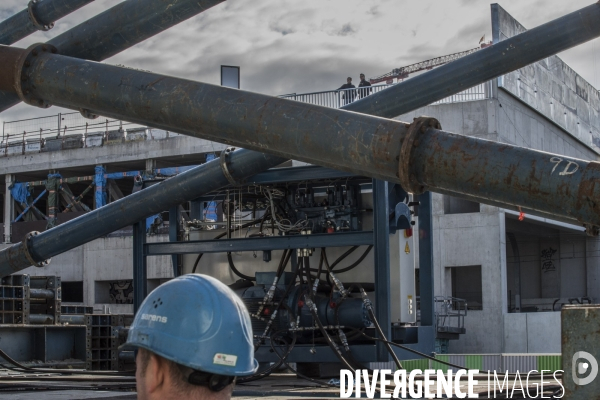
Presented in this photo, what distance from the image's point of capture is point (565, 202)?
5.09 meters

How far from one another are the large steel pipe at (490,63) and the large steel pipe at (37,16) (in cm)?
335

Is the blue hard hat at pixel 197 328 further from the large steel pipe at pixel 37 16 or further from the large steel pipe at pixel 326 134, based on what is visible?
the large steel pipe at pixel 37 16

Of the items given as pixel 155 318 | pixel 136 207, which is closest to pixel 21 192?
pixel 136 207

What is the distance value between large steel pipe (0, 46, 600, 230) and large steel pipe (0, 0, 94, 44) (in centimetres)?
204

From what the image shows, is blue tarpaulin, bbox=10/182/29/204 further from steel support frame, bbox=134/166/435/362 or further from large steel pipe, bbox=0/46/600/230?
large steel pipe, bbox=0/46/600/230

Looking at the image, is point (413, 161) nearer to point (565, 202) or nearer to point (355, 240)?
point (565, 202)

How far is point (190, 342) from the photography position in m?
2.31

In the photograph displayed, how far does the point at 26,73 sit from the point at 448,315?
1004 inches

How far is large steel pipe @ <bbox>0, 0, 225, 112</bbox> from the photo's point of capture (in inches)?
305

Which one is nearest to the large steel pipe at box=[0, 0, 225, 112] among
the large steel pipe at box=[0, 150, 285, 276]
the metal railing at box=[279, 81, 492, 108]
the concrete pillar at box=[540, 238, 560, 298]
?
the large steel pipe at box=[0, 150, 285, 276]

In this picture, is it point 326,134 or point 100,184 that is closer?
point 326,134

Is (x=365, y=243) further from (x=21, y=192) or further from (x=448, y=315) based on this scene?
(x=21, y=192)

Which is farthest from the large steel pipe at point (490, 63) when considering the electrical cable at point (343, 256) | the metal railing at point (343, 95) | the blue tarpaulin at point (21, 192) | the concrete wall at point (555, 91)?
the blue tarpaulin at point (21, 192)

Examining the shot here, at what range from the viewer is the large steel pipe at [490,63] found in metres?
7.48
